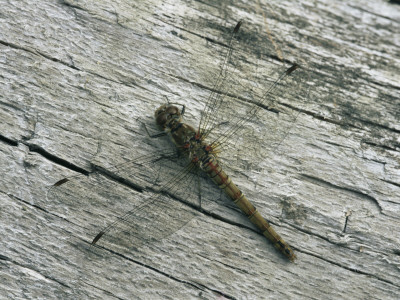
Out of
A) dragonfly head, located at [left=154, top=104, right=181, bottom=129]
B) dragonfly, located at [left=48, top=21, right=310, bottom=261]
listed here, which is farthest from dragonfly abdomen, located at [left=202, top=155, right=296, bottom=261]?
dragonfly head, located at [left=154, top=104, right=181, bottom=129]

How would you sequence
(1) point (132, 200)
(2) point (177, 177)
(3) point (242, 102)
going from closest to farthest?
1. (1) point (132, 200)
2. (2) point (177, 177)
3. (3) point (242, 102)

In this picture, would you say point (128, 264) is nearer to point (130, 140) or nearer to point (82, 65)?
point (130, 140)

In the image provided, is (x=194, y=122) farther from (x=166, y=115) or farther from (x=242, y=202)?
(x=242, y=202)

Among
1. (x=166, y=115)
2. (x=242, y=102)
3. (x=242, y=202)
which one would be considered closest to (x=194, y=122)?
(x=166, y=115)

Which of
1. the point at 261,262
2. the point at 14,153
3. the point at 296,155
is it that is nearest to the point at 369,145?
the point at 296,155

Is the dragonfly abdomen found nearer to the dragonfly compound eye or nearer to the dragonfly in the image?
the dragonfly
